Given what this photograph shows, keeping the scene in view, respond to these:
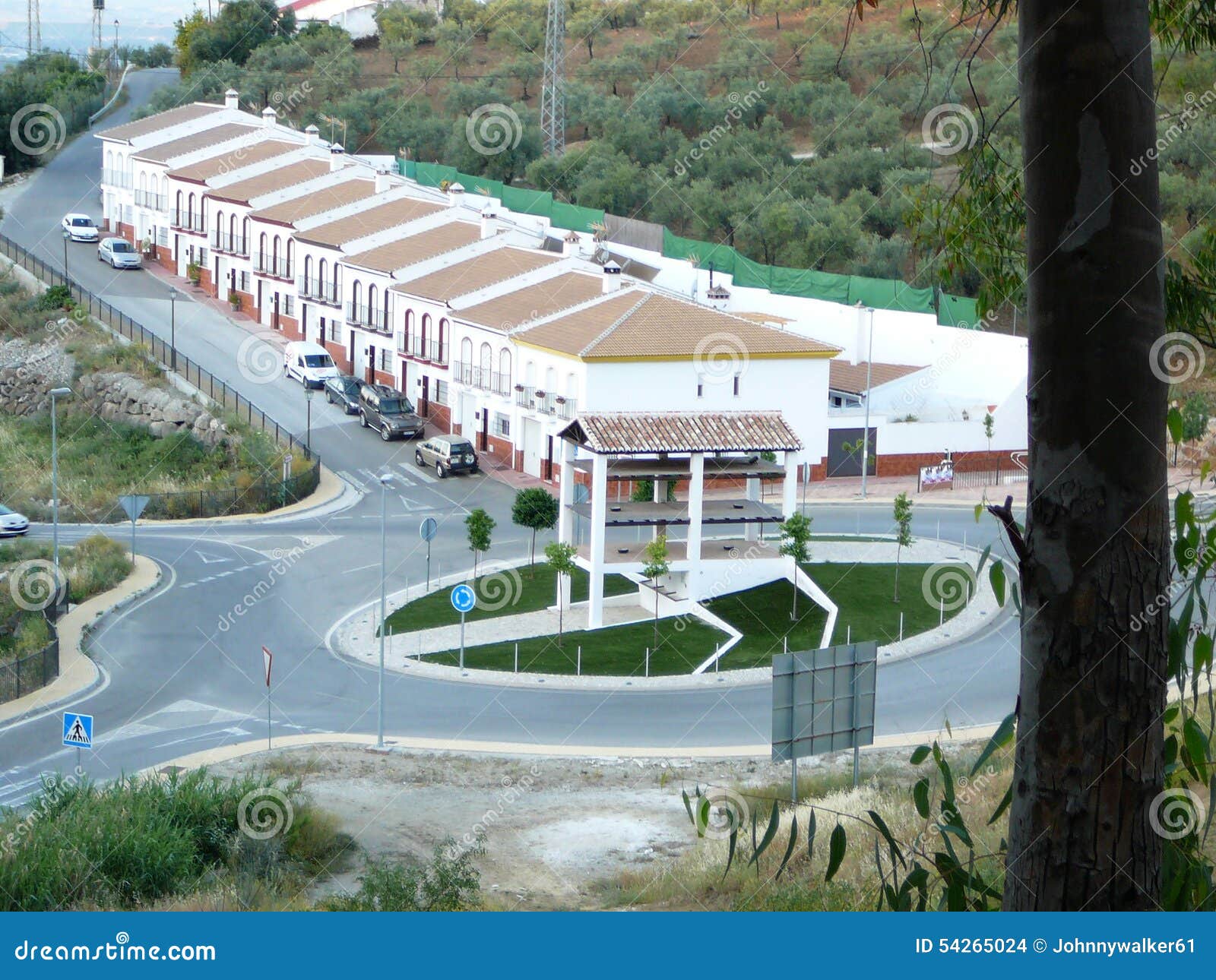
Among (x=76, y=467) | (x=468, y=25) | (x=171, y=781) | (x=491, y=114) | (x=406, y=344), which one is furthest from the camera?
(x=468, y=25)

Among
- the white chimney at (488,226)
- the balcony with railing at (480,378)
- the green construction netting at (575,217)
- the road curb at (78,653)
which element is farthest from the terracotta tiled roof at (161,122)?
the road curb at (78,653)

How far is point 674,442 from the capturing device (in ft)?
101

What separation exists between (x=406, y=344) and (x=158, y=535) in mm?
12550

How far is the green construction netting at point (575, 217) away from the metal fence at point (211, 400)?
57.8 feet

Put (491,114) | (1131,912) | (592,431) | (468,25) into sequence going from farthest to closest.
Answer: (468,25)
(491,114)
(592,431)
(1131,912)

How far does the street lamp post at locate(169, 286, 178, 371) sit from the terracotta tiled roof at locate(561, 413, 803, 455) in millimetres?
23923

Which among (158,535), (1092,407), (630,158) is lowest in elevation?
(158,535)

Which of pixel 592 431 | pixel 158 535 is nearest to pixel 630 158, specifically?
pixel 158 535

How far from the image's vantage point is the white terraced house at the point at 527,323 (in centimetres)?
4094

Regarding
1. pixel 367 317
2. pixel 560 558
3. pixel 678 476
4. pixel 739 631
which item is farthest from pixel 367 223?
pixel 739 631

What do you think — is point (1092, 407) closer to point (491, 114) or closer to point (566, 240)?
point (566, 240)

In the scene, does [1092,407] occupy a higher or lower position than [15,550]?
higher

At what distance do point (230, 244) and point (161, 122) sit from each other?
13.1 metres

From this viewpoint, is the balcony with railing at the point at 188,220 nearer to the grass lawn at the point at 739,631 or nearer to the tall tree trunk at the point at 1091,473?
the grass lawn at the point at 739,631
